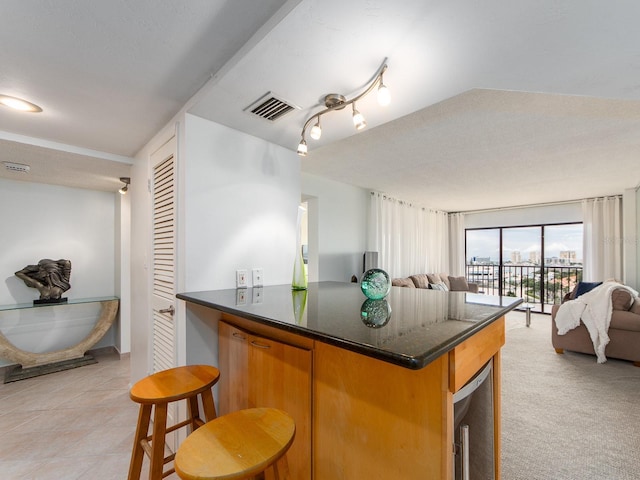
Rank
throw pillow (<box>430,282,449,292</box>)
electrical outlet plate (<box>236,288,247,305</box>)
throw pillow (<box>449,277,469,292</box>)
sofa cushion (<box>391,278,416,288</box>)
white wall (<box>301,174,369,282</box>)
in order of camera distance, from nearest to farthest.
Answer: electrical outlet plate (<box>236,288,247,305</box>)
white wall (<box>301,174,369,282</box>)
sofa cushion (<box>391,278,416,288</box>)
throw pillow (<box>430,282,449,292</box>)
throw pillow (<box>449,277,469,292</box>)

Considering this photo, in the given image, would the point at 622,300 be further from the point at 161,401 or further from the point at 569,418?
the point at 161,401

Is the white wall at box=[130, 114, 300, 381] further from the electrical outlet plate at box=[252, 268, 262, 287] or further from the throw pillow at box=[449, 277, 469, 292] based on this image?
the throw pillow at box=[449, 277, 469, 292]

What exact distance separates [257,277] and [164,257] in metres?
0.63

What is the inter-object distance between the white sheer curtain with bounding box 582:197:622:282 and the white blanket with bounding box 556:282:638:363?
2.33 meters

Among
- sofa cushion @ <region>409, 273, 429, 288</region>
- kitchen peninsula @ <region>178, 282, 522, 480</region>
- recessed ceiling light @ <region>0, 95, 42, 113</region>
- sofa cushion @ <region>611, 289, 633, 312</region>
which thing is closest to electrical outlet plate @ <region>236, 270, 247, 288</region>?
kitchen peninsula @ <region>178, 282, 522, 480</region>

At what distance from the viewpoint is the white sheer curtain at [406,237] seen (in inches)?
199

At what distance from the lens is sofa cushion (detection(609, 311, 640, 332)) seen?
306cm

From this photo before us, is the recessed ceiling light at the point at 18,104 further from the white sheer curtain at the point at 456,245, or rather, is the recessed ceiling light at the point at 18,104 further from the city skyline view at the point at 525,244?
the city skyline view at the point at 525,244

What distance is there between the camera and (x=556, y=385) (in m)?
2.72

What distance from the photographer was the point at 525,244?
256 inches

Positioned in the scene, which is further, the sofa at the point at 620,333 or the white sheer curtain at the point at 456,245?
the white sheer curtain at the point at 456,245

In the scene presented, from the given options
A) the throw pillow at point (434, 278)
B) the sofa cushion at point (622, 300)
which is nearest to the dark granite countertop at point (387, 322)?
the sofa cushion at point (622, 300)

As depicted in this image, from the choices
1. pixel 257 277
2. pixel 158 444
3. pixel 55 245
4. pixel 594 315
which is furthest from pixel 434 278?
pixel 55 245

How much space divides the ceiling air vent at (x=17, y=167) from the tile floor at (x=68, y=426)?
80.4 inches
